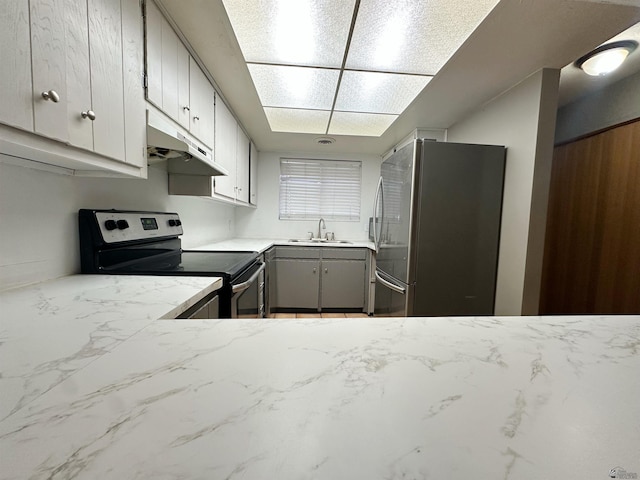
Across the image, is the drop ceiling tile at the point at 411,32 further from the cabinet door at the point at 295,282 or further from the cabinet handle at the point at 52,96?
the cabinet door at the point at 295,282

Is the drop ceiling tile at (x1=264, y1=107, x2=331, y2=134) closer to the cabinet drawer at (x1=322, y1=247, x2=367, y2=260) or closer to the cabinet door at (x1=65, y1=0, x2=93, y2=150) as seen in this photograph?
the cabinet drawer at (x1=322, y1=247, x2=367, y2=260)

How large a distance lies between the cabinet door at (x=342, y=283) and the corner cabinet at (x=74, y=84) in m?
2.41

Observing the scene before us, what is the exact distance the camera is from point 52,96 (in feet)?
2.49

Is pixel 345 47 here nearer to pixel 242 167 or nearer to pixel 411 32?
pixel 411 32

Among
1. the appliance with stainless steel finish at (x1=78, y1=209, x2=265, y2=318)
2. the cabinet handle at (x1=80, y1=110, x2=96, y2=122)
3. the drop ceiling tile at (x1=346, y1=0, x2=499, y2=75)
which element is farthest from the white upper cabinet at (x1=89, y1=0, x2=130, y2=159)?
the drop ceiling tile at (x1=346, y1=0, x2=499, y2=75)

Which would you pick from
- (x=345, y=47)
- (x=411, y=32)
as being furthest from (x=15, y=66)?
(x=411, y=32)

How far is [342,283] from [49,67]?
298cm

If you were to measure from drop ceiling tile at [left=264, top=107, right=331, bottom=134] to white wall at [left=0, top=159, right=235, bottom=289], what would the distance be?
146 cm

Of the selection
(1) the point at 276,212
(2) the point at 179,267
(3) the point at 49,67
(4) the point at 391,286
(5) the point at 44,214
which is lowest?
(4) the point at 391,286

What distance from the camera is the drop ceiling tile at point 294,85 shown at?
1.85 meters

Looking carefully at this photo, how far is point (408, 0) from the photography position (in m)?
1.24

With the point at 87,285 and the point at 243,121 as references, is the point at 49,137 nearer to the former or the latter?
the point at 87,285

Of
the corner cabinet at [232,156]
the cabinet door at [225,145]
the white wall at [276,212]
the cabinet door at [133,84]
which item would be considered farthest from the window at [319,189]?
the cabinet door at [133,84]

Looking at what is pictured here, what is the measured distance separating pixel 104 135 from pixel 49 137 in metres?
0.23
